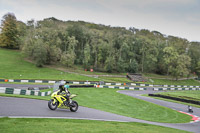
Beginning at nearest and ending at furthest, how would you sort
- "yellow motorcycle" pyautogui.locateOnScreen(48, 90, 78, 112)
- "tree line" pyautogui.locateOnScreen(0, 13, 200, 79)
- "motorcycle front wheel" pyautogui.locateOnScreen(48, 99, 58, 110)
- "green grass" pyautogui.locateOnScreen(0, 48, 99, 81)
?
"motorcycle front wheel" pyautogui.locateOnScreen(48, 99, 58, 110) → "yellow motorcycle" pyautogui.locateOnScreen(48, 90, 78, 112) → "green grass" pyautogui.locateOnScreen(0, 48, 99, 81) → "tree line" pyautogui.locateOnScreen(0, 13, 200, 79)

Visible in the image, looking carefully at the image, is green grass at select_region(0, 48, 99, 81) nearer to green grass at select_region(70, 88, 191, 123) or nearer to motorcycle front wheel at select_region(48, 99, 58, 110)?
green grass at select_region(70, 88, 191, 123)

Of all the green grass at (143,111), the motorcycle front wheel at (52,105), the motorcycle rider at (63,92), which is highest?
the motorcycle rider at (63,92)

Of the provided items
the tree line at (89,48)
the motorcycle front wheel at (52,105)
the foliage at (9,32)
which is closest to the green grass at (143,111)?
the motorcycle front wheel at (52,105)

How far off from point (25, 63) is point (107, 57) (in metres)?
33.6

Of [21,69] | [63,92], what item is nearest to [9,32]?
[21,69]

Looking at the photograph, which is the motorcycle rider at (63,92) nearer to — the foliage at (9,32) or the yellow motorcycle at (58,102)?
the yellow motorcycle at (58,102)

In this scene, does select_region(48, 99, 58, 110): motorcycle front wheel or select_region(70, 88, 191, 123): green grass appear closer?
select_region(48, 99, 58, 110): motorcycle front wheel

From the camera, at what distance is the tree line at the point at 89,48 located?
77.1 metres

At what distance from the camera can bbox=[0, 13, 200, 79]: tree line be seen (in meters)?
77.1

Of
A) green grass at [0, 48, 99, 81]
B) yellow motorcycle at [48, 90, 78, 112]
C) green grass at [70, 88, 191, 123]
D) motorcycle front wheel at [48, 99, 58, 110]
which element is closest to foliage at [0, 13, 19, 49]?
green grass at [0, 48, 99, 81]

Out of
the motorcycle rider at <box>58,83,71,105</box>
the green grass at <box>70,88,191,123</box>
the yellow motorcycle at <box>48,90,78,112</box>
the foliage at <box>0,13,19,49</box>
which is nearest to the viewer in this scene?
the yellow motorcycle at <box>48,90,78,112</box>

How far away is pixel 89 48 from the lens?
8625cm

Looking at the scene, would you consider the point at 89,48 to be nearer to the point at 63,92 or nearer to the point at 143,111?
the point at 143,111

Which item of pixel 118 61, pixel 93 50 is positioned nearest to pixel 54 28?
Result: pixel 93 50
